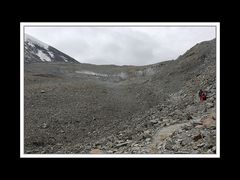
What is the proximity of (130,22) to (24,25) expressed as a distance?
1.85 m

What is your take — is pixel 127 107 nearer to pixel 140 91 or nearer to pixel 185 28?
pixel 140 91

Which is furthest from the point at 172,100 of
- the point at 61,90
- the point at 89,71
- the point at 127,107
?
the point at 61,90

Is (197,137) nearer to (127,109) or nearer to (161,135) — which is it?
(161,135)

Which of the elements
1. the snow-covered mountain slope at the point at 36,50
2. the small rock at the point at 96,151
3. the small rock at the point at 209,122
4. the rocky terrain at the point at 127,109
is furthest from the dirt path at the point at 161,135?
the snow-covered mountain slope at the point at 36,50

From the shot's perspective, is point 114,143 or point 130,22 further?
point 114,143

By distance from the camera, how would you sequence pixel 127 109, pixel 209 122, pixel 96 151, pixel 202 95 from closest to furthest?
pixel 209 122 < pixel 96 151 < pixel 202 95 < pixel 127 109

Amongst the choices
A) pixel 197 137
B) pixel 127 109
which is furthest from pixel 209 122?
pixel 127 109

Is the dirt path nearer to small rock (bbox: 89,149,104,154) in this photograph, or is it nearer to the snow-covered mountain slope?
small rock (bbox: 89,149,104,154)

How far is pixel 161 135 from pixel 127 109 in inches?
59.7

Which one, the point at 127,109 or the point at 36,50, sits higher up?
the point at 36,50

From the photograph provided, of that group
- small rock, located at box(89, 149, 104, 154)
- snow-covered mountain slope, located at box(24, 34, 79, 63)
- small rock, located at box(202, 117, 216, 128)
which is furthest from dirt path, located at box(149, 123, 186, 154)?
snow-covered mountain slope, located at box(24, 34, 79, 63)

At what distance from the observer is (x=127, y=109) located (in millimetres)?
9438

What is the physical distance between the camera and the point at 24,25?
6988mm

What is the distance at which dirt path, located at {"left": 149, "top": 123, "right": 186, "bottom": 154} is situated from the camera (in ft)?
25.6
